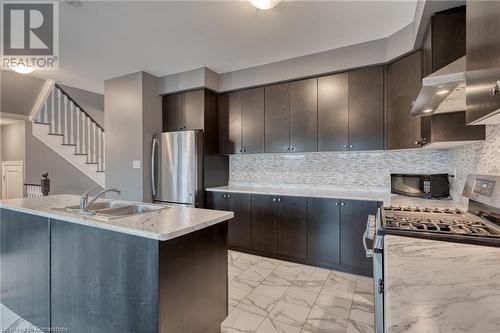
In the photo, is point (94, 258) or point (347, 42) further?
point (347, 42)

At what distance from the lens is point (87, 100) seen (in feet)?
19.3

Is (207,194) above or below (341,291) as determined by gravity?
above

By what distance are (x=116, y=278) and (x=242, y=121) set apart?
2713mm

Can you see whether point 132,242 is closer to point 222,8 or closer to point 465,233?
point 465,233

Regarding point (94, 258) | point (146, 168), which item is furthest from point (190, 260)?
point (146, 168)

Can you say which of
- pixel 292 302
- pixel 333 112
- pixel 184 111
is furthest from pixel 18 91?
pixel 292 302

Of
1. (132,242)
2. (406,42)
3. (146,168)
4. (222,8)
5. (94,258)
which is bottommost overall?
(94,258)

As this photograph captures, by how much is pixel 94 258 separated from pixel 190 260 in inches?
23.0

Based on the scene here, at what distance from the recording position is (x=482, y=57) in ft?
2.99

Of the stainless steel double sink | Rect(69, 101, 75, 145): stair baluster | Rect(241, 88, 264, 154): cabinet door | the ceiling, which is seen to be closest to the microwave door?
Rect(241, 88, 264, 154): cabinet door

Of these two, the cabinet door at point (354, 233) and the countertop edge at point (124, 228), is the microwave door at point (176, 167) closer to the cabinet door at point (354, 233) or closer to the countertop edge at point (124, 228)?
the countertop edge at point (124, 228)

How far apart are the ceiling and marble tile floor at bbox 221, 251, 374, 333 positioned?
103 inches

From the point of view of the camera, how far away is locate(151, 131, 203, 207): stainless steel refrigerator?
135 inches

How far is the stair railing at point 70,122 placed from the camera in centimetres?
461
